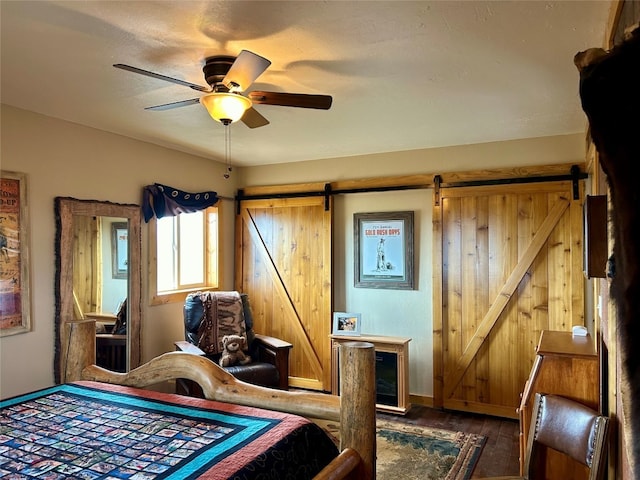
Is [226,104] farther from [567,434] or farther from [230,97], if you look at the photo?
[567,434]

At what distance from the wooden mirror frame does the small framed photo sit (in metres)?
1.86

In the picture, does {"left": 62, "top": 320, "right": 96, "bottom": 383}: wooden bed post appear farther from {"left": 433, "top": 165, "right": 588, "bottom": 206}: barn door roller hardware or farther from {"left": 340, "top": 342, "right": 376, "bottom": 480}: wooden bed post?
{"left": 433, "top": 165, "right": 588, "bottom": 206}: barn door roller hardware

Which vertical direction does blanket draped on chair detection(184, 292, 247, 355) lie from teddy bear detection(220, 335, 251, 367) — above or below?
above

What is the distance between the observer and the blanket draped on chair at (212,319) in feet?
14.0

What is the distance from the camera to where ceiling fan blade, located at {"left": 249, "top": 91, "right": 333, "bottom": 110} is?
2.37 meters

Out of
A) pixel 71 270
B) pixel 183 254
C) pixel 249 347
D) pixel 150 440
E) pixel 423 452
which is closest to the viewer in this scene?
pixel 150 440

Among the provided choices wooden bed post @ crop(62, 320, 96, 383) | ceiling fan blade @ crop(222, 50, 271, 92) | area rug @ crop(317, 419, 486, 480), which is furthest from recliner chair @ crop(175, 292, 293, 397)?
ceiling fan blade @ crop(222, 50, 271, 92)

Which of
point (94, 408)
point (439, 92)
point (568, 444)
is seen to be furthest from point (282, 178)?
point (568, 444)


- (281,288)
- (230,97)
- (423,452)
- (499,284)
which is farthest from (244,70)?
(281,288)

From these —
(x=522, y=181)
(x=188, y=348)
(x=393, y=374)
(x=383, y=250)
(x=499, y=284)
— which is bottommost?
(x=393, y=374)

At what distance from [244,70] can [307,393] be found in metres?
1.52

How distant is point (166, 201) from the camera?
14.4 feet

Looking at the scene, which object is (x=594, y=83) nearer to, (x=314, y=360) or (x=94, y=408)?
(x=94, y=408)

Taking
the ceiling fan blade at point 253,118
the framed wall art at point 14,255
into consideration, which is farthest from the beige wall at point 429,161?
the framed wall art at point 14,255
